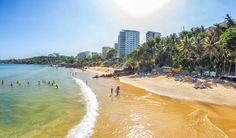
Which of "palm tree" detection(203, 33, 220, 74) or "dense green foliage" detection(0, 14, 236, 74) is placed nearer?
"dense green foliage" detection(0, 14, 236, 74)

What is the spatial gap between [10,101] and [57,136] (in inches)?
677

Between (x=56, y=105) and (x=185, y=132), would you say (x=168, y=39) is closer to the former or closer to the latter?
(x=56, y=105)

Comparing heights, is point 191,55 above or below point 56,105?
above

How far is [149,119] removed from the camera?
20469 mm

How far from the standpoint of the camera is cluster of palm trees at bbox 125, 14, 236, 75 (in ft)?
149

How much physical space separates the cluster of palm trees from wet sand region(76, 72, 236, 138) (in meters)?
22.1

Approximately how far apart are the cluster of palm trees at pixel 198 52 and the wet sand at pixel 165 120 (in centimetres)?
2209

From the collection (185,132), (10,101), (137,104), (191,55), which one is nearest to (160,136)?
(185,132)

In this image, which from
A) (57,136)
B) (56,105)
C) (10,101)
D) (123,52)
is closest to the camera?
(57,136)

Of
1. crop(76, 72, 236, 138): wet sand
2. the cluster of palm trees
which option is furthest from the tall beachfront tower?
crop(76, 72, 236, 138): wet sand

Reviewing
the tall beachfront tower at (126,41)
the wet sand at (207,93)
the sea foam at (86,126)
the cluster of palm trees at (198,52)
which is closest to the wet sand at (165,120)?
the sea foam at (86,126)

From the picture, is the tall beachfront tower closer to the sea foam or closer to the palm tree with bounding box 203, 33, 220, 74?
the palm tree with bounding box 203, 33, 220, 74

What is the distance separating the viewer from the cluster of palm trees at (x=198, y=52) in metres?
45.5

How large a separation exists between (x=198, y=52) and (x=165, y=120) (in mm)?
36712
